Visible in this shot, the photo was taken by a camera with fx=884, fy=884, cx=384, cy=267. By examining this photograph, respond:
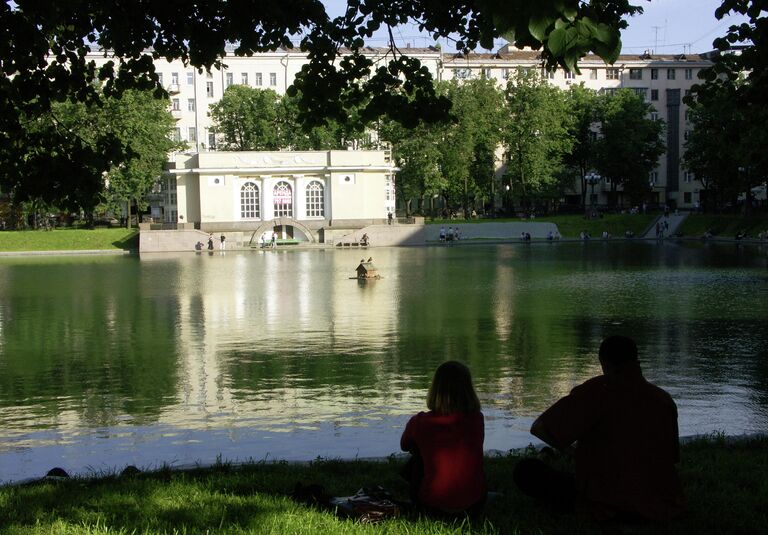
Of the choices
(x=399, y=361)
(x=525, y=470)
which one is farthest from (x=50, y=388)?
(x=525, y=470)

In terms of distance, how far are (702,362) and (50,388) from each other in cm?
1227

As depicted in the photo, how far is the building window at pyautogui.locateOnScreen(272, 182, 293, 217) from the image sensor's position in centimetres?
7700

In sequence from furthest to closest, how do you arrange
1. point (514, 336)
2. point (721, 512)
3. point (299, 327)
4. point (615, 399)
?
1. point (299, 327)
2. point (514, 336)
3. point (721, 512)
4. point (615, 399)

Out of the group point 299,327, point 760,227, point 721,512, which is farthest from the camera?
point 760,227

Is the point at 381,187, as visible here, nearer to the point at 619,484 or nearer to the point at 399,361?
the point at 399,361

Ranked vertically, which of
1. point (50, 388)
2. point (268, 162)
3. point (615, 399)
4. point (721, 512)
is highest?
point (268, 162)

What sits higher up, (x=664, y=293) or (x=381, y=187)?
(x=381, y=187)

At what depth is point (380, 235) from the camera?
7194 cm

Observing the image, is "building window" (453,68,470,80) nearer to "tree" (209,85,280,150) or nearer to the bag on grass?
"tree" (209,85,280,150)

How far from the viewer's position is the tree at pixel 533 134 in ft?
271

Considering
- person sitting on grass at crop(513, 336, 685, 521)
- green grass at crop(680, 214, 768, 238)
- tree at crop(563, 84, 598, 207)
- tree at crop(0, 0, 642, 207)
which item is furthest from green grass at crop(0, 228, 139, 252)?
person sitting on grass at crop(513, 336, 685, 521)

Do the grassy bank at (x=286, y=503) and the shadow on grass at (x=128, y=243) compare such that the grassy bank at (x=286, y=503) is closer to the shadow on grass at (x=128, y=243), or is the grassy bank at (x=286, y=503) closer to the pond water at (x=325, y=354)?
the pond water at (x=325, y=354)

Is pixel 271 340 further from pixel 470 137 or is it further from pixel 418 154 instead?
pixel 470 137

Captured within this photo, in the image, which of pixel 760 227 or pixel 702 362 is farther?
pixel 760 227
